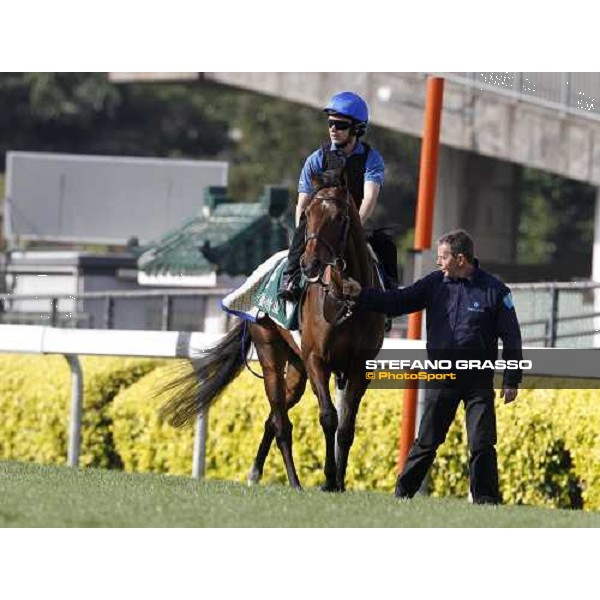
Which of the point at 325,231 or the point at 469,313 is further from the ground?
the point at 325,231

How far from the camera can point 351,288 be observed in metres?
10.7

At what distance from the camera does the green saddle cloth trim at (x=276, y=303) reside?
11367mm

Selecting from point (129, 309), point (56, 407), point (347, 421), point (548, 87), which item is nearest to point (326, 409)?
point (347, 421)

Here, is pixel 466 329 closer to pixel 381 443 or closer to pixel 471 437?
pixel 471 437

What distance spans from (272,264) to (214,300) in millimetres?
9074

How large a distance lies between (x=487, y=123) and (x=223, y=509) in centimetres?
1431

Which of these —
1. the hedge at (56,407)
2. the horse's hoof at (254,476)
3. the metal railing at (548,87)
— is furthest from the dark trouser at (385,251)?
the metal railing at (548,87)

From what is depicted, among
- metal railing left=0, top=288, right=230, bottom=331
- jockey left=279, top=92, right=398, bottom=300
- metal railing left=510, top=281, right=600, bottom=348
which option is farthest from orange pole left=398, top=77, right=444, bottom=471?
metal railing left=0, top=288, right=230, bottom=331

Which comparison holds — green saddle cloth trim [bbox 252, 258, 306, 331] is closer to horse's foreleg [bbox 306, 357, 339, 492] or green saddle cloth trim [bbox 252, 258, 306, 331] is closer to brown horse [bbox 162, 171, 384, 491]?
brown horse [bbox 162, 171, 384, 491]

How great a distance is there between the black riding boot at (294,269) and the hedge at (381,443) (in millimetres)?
1970

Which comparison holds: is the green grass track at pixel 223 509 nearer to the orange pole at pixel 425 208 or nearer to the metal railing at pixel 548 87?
the orange pole at pixel 425 208

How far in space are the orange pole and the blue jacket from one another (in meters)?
1.53

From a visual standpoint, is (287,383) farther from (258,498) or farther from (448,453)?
(258,498)

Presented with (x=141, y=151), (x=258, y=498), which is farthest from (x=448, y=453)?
(x=141, y=151)
